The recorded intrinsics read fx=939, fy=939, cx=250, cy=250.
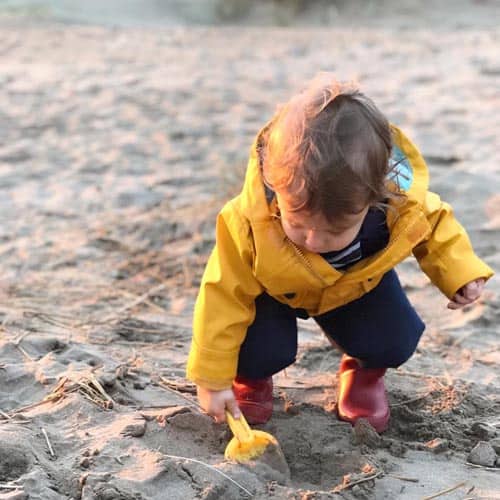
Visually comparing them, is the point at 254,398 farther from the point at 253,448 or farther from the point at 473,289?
the point at 473,289

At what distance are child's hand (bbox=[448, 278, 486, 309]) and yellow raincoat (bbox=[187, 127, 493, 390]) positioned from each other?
0.08 ft

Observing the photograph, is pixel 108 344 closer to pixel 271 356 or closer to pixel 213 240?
pixel 271 356

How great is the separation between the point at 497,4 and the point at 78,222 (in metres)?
8.31

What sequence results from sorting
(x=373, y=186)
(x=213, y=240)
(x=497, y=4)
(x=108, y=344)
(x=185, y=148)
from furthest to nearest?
1. (x=497, y=4)
2. (x=185, y=148)
3. (x=213, y=240)
4. (x=108, y=344)
5. (x=373, y=186)

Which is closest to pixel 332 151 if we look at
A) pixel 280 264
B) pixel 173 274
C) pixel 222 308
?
pixel 280 264

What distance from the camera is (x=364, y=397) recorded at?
246cm

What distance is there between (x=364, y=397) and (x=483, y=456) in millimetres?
347

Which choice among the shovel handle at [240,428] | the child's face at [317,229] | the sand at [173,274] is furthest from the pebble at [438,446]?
the child's face at [317,229]

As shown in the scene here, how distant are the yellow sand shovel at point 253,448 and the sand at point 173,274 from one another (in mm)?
33

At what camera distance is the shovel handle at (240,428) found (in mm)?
2203

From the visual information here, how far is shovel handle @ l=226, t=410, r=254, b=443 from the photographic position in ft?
7.23

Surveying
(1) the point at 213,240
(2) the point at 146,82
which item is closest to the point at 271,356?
(1) the point at 213,240

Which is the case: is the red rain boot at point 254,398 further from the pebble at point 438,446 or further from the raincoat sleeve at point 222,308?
the pebble at point 438,446

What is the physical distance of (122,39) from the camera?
8852mm
